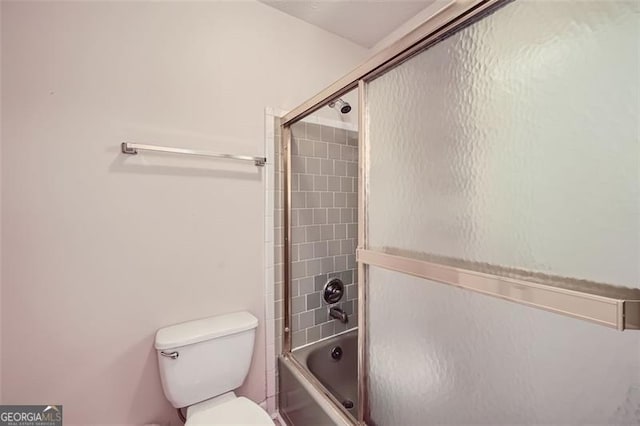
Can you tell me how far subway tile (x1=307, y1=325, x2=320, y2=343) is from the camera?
1.72 metres

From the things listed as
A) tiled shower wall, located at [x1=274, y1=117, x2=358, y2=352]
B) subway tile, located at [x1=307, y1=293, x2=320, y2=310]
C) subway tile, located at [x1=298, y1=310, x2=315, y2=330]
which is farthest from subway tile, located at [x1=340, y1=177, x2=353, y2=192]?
subway tile, located at [x1=298, y1=310, x2=315, y2=330]

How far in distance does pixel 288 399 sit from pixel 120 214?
1.28m

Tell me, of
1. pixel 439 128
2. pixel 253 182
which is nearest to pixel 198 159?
pixel 253 182

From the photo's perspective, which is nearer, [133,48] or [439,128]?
[439,128]

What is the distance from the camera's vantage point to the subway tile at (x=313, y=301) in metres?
1.72

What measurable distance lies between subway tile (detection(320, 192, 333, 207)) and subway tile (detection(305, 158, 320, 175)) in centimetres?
15

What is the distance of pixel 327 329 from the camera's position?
1.81 m

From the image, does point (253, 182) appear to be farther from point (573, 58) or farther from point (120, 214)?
point (573, 58)

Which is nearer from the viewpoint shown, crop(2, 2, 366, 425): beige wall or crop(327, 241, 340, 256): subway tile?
crop(2, 2, 366, 425): beige wall

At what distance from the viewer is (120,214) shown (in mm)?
1182

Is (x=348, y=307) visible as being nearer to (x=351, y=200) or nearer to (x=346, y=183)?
(x=351, y=200)

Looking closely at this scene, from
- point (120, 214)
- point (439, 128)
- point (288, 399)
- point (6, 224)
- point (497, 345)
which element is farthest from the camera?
point (288, 399)

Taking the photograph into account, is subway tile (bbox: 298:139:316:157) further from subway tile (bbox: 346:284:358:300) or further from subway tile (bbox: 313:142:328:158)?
subway tile (bbox: 346:284:358:300)

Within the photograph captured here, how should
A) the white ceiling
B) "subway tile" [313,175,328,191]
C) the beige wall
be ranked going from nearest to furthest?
the beige wall, the white ceiling, "subway tile" [313,175,328,191]
